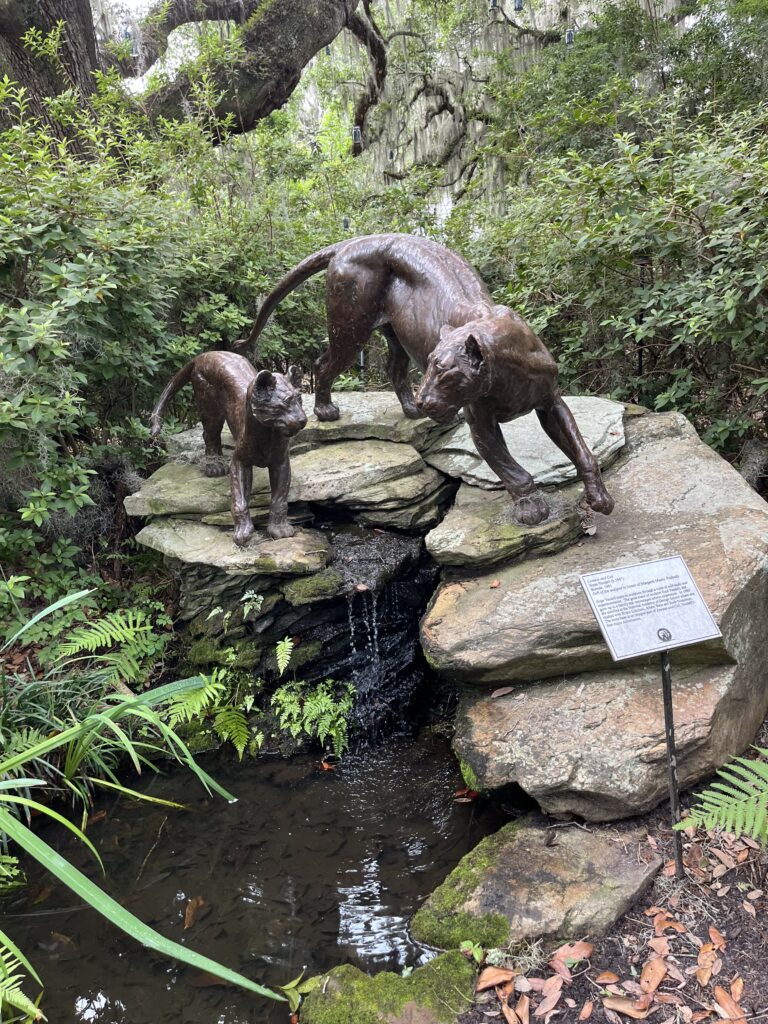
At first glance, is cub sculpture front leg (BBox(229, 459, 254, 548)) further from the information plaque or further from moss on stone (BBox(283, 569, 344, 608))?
the information plaque

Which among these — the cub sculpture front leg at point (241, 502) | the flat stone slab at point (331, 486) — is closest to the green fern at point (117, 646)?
the flat stone slab at point (331, 486)

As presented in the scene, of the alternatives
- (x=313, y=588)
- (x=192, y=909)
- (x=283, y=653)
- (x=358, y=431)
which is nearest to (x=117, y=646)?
(x=283, y=653)

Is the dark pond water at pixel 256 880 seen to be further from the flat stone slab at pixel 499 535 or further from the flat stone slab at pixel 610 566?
the flat stone slab at pixel 499 535

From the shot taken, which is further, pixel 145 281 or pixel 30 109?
pixel 30 109

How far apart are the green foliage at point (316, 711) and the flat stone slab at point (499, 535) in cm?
108

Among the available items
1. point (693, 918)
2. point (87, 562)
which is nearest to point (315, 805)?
point (693, 918)

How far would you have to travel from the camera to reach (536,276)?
17.8 feet

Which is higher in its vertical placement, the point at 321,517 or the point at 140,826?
the point at 321,517

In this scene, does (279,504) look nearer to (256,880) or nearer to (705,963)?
(256,880)

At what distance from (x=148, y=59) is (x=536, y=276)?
22.2ft

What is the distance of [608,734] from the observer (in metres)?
2.71

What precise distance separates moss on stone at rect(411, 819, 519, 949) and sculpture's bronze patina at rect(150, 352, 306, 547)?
6.87 ft

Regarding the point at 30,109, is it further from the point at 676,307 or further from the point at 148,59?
the point at 676,307

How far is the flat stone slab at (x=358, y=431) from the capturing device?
4527 millimetres
